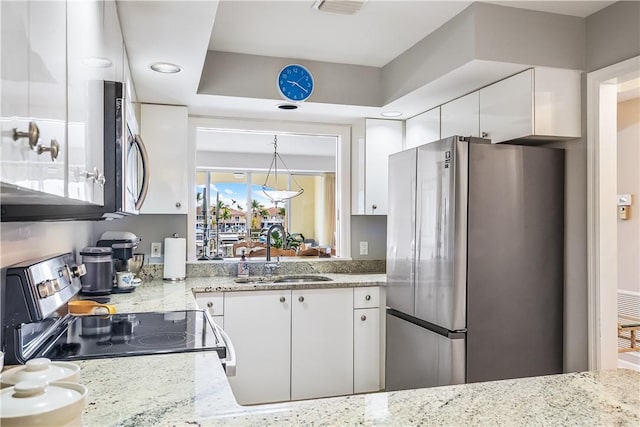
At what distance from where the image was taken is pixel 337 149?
3.98 metres

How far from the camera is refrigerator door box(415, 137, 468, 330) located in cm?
241

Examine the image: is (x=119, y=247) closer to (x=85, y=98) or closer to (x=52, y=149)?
(x=85, y=98)

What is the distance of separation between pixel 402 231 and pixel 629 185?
7.13 ft

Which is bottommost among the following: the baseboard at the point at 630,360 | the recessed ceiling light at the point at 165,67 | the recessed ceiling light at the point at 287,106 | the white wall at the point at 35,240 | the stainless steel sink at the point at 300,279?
the baseboard at the point at 630,360

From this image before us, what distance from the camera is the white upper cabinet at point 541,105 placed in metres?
2.48

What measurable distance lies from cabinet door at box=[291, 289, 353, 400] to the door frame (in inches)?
57.2

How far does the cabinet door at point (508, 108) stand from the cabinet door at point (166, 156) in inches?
77.1

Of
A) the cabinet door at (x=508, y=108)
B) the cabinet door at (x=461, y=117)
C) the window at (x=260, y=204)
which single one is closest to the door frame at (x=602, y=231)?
the cabinet door at (x=508, y=108)

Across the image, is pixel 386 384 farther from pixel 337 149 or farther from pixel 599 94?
pixel 599 94

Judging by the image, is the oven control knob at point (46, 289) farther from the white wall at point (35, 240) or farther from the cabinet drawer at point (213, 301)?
the cabinet drawer at point (213, 301)

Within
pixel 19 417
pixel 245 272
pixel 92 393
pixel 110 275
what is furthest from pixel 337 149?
pixel 19 417

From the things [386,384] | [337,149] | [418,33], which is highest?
[418,33]

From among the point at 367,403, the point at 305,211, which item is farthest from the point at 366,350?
the point at 305,211

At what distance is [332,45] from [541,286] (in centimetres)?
184
